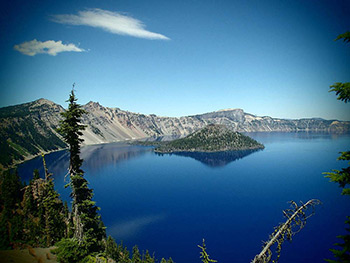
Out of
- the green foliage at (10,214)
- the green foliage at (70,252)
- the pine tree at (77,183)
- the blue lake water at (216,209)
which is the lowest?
the blue lake water at (216,209)

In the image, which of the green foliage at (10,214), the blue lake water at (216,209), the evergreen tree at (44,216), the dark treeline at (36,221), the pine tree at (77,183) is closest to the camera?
the pine tree at (77,183)

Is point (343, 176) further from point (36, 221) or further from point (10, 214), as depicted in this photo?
point (10, 214)

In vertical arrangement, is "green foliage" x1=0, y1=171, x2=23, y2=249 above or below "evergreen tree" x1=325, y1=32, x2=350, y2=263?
below

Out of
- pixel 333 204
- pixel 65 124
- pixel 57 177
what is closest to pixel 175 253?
pixel 65 124

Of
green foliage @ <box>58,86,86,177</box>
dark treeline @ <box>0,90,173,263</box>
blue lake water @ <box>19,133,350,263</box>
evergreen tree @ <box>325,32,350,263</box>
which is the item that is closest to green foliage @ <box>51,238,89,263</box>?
dark treeline @ <box>0,90,173,263</box>

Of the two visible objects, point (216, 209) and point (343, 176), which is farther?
point (216, 209)

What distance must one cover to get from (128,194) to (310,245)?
91.9 metres

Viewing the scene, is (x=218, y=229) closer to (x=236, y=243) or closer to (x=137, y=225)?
(x=236, y=243)

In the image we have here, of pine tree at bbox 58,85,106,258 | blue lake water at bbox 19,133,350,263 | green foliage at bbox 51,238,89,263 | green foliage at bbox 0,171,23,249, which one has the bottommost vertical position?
blue lake water at bbox 19,133,350,263

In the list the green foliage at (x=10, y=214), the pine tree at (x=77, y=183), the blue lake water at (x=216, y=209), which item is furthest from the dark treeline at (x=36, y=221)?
the blue lake water at (x=216, y=209)

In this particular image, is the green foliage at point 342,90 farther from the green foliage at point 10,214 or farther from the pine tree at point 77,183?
the green foliage at point 10,214

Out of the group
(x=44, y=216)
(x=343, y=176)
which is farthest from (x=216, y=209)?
(x=343, y=176)

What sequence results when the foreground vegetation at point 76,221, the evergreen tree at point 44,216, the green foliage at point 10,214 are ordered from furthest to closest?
the green foliage at point 10,214 → the evergreen tree at point 44,216 → the foreground vegetation at point 76,221

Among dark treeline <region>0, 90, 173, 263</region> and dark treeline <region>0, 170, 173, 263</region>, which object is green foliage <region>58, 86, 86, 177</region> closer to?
dark treeline <region>0, 90, 173, 263</region>
